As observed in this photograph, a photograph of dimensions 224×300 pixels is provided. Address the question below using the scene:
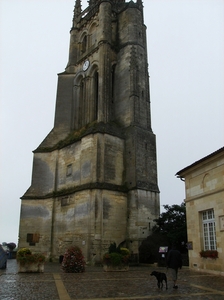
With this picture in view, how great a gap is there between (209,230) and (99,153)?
1073 centimetres

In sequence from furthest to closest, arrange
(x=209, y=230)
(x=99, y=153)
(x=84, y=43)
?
(x=84, y=43) → (x=99, y=153) → (x=209, y=230)

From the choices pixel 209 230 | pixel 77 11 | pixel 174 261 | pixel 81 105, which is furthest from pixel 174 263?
pixel 77 11

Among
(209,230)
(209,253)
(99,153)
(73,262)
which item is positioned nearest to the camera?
(209,253)

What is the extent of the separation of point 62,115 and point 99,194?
36.7 ft

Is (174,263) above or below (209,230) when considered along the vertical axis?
below

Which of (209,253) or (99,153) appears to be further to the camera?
(99,153)

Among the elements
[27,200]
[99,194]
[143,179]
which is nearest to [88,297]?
[99,194]

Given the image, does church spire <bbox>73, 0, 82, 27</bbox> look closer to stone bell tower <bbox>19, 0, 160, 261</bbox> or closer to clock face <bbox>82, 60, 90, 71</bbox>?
stone bell tower <bbox>19, 0, 160, 261</bbox>

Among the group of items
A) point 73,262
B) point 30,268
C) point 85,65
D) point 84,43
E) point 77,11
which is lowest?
point 30,268

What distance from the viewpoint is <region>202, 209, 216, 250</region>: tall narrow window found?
14281mm

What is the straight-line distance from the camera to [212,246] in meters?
14.3

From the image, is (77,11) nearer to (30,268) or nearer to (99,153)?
(99,153)

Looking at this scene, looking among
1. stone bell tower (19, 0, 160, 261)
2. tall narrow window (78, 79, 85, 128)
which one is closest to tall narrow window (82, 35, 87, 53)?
stone bell tower (19, 0, 160, 261)

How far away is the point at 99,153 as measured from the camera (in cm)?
2311
